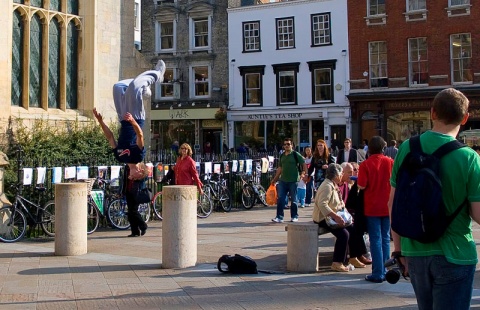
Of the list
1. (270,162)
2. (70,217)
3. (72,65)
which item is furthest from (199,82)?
(70,217)

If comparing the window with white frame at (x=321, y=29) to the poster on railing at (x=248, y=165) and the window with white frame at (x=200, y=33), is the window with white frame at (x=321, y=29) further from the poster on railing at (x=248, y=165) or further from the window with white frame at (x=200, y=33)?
the poster on railing at (x=248, y=165)

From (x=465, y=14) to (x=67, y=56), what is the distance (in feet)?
77.4

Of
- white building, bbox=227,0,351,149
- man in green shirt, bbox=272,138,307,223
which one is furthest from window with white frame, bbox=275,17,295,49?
man in green shirt, bbox=272,138,307,223

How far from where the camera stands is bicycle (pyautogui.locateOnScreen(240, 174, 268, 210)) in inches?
733

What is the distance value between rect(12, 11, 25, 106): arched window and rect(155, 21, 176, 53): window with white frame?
90.7 ft

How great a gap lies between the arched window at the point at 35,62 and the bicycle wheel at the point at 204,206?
4.46 m

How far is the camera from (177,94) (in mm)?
41562

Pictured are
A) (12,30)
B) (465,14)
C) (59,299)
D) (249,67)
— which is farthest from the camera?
(249,67)

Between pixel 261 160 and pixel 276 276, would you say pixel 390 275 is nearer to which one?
pixel 276 276

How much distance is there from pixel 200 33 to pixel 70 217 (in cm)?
3250

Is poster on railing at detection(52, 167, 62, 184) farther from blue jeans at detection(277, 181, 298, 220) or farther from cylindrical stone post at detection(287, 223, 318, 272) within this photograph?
cylindrical stone post at detection(287, 223, 318, 272)

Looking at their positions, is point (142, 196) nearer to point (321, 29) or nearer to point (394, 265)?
point (394, 265)

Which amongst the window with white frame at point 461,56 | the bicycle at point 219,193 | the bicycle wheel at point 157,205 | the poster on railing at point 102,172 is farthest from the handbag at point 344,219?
the window with white frame at point 461,56

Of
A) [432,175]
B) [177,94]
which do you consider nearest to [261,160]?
[432,175]
